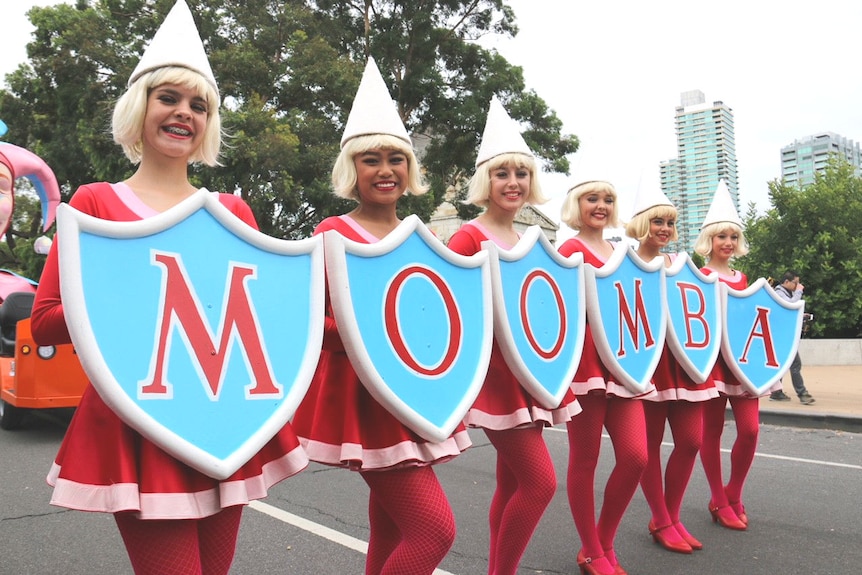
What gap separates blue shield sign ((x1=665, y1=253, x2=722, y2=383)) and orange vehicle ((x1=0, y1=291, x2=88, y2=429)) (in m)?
5.49

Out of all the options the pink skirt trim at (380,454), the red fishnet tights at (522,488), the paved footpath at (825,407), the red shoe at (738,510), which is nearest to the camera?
the pink skirt trim at (380,454)

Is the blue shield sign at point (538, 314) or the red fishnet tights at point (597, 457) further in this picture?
the red fishnet tights at point (597, 457)

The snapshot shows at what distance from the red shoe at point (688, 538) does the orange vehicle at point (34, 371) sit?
5.40 metres

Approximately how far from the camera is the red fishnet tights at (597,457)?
3.07 metres

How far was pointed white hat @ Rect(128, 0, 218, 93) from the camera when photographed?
1.90 meters

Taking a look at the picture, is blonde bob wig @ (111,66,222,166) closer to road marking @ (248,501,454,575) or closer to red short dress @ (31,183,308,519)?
red short dress @ (31,183,308,519)

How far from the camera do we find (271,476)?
177cm

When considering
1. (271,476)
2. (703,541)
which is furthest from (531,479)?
(703,541)

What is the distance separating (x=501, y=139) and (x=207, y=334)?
5.77ft

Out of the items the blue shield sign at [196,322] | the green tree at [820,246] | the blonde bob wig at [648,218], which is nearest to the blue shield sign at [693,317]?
the blonde bob wig at [648,218]

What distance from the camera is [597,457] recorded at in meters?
3.10

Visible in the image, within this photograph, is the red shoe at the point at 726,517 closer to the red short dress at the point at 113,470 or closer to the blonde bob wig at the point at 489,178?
the blonde bob wig at the point at 489,178

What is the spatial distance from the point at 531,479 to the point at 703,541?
1748mm

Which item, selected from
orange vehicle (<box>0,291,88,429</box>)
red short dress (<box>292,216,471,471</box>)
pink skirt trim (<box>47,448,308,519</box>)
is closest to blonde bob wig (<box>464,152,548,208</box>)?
red short dress (<box>292,216,471,471</box>)
